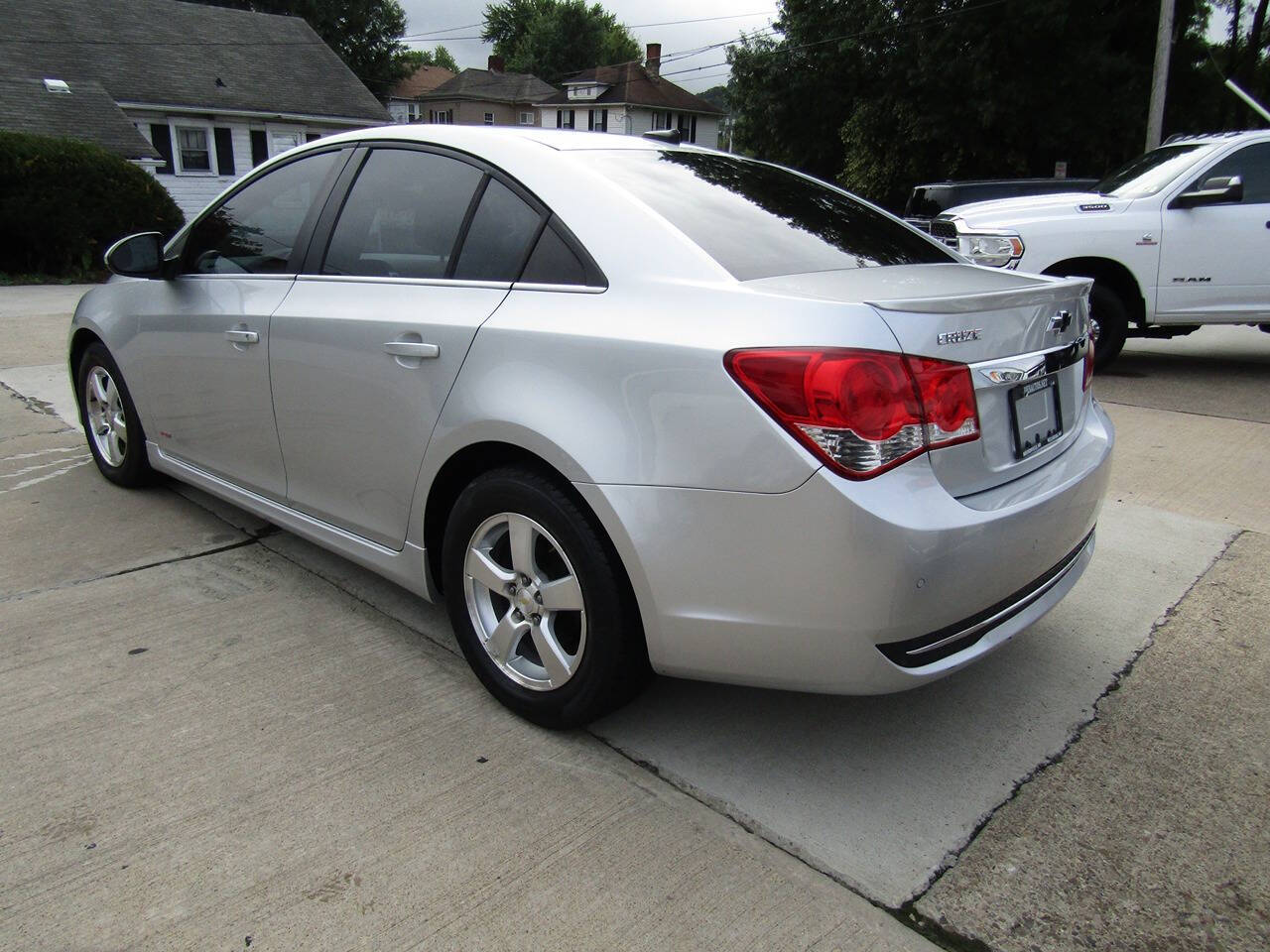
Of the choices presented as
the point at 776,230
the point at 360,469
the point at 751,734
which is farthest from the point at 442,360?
the point at 751,734

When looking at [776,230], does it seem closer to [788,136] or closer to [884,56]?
[884,56]

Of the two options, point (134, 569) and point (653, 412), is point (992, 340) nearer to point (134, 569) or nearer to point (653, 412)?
point (653, 412)

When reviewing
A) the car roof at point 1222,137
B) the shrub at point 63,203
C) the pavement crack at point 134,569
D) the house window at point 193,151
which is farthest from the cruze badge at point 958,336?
the house window at point 193,151

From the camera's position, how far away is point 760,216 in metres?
2.85

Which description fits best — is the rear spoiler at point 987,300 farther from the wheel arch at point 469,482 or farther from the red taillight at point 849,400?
the wheel arch at point 469,482

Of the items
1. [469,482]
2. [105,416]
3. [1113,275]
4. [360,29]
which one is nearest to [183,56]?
[360,29]

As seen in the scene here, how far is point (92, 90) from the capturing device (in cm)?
2698

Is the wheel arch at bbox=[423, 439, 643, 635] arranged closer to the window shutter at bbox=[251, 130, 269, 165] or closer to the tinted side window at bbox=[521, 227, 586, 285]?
the tinted side window at bbox=[521, 227, 586, 285]

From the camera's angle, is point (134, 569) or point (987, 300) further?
point (134, 569)

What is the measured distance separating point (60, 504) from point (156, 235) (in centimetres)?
144

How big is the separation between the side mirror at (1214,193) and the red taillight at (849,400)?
6.33m

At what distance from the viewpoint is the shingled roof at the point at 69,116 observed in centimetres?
2353

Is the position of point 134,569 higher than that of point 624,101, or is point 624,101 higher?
point 624,101

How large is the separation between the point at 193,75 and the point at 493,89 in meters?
39.5
